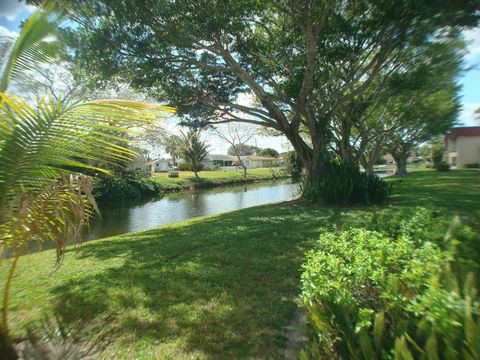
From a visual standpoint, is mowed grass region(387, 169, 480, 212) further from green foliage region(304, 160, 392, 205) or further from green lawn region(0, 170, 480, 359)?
green lawn region(0, 170, 480, 359)

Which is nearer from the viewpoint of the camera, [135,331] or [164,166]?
[135,331]

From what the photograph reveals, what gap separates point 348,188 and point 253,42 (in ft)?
22.6

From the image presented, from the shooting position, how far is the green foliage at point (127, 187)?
24.8 m

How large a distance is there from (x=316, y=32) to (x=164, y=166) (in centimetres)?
5729

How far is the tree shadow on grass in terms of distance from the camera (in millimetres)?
3066

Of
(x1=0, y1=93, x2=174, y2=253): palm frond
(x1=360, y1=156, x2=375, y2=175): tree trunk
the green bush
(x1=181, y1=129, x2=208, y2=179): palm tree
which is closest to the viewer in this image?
the green bush

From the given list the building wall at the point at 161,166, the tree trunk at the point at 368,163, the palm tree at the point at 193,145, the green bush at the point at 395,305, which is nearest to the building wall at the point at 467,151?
the tree trunk at the point at 368,163

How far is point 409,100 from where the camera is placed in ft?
70.0

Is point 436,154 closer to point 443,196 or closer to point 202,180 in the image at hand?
point 202,180

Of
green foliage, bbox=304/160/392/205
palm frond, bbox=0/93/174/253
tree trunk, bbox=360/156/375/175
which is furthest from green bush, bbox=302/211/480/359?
tree trunk, bbox=360/156/375/175

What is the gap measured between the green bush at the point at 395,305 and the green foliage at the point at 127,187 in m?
23.0

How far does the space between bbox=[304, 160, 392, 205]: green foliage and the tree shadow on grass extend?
5.78 m

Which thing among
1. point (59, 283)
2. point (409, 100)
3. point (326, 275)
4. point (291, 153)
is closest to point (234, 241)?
point (59, 283)

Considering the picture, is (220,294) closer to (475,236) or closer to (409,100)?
(475,236)
